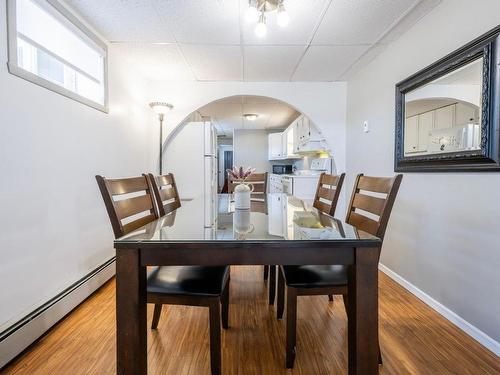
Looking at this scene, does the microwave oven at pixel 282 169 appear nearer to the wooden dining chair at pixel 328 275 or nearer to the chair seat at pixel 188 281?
the wooden dining chair at pixel 328 275

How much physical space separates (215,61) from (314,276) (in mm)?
2399

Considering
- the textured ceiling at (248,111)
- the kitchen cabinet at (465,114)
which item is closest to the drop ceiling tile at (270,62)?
the textured ceiling at (248,111)

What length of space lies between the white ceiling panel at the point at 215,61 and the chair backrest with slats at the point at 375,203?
1.83 metres

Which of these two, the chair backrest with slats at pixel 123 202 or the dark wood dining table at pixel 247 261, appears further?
the chair backrest with slats at pixel 123 202

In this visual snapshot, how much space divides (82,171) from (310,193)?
315cm

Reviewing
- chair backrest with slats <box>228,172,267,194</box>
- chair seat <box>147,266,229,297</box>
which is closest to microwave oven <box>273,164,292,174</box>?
chair backrest with slats <box>228,172,267,194</box>

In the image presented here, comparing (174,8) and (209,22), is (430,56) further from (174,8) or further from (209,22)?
(174,8)

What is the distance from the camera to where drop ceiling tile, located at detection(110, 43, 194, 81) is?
8.55ft

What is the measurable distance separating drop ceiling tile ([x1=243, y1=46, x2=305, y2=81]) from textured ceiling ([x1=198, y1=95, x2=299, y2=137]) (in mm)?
576

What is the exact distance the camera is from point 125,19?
2.12 m

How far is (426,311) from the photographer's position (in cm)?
193

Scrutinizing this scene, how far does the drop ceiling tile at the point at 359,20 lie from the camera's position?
193cm

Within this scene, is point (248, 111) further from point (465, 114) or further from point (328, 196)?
point (465, 114)

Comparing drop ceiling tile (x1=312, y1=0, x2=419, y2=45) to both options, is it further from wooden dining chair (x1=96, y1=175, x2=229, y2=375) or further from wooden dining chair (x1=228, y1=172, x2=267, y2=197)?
wooden dining chair (x1=96, y1=175, x2=229, y2=375)
